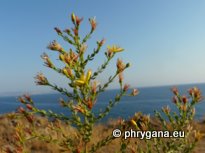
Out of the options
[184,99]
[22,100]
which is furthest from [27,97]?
[184,99]

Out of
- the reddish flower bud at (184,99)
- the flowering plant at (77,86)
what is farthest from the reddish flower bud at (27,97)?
the reddish flower bud at (184,99)

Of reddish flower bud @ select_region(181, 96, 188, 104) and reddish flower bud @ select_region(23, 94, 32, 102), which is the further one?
reddish flower bud @ select_region(181, 96, 188, 104)

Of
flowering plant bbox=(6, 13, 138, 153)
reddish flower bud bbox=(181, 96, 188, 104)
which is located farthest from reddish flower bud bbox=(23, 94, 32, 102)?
reddish flower bud bbox=(181, 96, 188, 104)

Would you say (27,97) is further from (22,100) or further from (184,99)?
(184,99)

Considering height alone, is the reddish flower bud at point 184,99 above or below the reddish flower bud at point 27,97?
below

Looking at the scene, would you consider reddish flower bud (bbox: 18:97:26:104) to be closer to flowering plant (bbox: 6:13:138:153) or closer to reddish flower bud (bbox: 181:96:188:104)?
flowering plant (bbox: 6:13:138:153)

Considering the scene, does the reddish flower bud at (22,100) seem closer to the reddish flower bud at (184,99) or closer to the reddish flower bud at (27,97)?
the reddish flower bud at (27,97)

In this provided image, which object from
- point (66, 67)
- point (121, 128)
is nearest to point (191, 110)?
point (121, 128)

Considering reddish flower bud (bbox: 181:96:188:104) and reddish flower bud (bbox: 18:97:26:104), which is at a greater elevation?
reddish flower bud (bbox: 18:97:26:104)

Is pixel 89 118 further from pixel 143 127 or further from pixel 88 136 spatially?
pixel 143 127

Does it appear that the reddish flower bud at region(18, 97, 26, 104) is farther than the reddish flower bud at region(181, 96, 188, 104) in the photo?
No

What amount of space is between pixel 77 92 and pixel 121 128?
2.15 feet

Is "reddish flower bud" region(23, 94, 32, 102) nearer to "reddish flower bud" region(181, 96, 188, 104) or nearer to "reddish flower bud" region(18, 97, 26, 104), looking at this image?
"reddish flower bud" region(18, 97, 26, 104)

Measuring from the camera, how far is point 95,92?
3.02m
